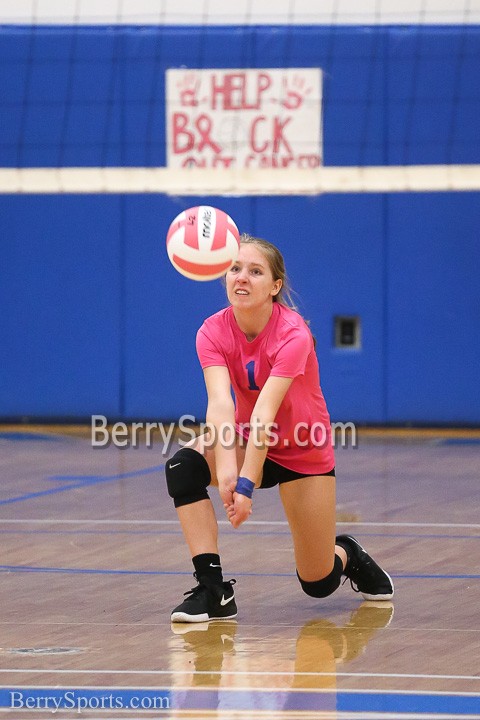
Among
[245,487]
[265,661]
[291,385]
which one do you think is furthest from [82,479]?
[265,661]

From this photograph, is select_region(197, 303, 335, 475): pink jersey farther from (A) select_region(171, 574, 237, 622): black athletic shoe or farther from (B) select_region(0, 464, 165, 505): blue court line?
(B) select_region(0, 464, 165, 505): blue court line

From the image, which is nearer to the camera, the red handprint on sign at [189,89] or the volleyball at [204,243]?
the volleyball at [204,243]

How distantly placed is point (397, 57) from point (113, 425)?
13.8 ft

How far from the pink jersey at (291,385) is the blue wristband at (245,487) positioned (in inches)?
11.7

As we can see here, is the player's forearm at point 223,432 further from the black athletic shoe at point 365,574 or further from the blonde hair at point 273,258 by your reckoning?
the black athletic shoe at point 365,574

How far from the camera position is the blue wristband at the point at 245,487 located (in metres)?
4.83

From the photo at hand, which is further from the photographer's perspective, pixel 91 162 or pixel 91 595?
pixel 91 162

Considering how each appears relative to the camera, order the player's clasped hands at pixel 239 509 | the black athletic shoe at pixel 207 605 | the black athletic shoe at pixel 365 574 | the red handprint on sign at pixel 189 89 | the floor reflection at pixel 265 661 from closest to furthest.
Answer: the floor reflection at pixel 265 661 < the player's clasped hands at pixel 239 509 < the black athletic shoe at pixel 207 605 < the black athletic shoe at pixel 365 574 < the red handprint on sign at pixel 189 89

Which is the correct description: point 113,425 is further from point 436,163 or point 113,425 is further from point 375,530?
point 375,530

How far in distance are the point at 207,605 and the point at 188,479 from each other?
0.48 metres

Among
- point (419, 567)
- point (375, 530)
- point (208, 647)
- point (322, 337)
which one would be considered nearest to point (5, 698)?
point (208, 647)

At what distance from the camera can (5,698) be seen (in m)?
4.03

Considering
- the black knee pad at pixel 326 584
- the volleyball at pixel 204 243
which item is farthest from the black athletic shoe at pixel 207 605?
the volleyball at pixel 204 243

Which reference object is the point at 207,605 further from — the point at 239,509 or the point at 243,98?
the point at 243,98
